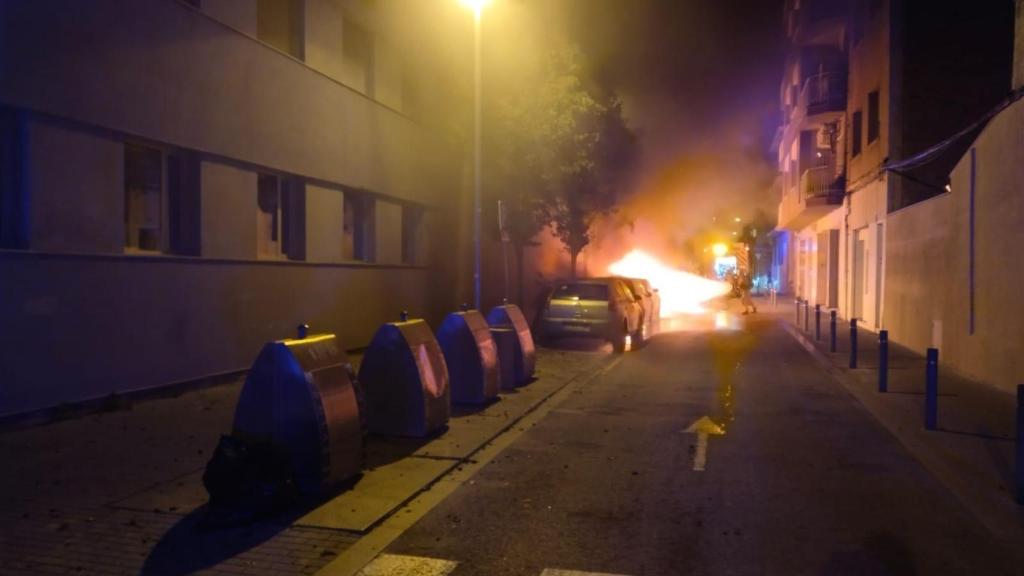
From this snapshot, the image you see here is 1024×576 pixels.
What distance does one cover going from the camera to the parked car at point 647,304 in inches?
842

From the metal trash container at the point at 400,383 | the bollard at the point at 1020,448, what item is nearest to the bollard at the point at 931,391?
the bollard at the point at 1020,448

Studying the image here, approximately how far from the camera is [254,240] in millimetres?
13234

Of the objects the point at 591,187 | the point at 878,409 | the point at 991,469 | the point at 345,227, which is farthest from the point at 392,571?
the point at 591,187

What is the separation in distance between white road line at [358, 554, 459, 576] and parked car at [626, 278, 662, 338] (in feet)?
51.8

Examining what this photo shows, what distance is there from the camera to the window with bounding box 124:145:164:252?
35.4ft

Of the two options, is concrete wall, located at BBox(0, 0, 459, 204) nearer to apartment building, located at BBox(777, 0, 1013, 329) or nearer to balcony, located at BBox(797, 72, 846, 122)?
apartment building, located at BBox(777, 0, 1013, 329)

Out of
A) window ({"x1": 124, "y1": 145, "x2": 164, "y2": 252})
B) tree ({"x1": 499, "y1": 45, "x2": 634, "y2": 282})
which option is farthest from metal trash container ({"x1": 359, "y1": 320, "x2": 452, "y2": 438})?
tree ({"x1": 499, "y1": 45, "x2": 634, "y2": 282})

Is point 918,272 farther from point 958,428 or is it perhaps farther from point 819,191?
point 819,191

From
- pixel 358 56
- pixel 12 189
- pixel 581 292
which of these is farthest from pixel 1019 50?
pixel 12 189

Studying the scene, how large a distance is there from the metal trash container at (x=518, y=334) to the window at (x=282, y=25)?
584cm

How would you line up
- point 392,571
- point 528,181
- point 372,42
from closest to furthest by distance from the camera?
point 392,571 → point 372,42 → point 528,181

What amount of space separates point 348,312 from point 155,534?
10.8 meters

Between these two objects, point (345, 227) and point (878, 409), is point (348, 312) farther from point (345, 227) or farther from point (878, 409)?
point (878, 409)

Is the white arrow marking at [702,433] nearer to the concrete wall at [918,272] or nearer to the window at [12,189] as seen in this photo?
the window at [12,189]
